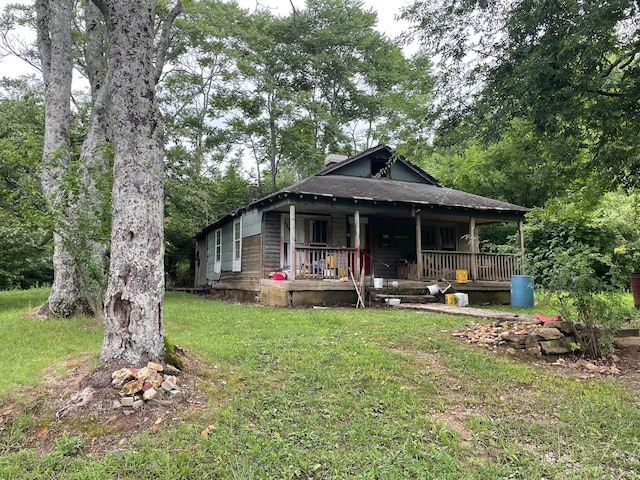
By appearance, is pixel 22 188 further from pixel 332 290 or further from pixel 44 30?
pixel 332 290

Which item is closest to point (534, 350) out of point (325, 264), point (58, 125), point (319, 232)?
point (325, 264)

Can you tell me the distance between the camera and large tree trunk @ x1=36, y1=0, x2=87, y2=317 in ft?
26.2

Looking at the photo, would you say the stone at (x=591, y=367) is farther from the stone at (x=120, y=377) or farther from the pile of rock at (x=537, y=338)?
the stone at (x=120, y=377)

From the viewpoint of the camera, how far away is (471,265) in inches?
495

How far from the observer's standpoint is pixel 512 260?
1307cm

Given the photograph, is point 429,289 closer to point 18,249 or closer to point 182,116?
point 18,249

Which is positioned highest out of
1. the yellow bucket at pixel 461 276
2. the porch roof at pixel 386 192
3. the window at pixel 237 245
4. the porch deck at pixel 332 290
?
the porch roof at pixel 386 192

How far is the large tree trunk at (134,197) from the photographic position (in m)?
3.83

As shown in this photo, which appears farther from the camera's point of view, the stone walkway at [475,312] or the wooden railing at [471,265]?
the wooden railing at [471,265]

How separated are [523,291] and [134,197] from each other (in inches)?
407

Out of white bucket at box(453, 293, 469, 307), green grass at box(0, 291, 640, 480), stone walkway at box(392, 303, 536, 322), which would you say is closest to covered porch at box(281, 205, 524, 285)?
white bucket at box(453, 293, 469, 307)

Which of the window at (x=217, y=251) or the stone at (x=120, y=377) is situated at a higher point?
the window at (x=217, y=251)

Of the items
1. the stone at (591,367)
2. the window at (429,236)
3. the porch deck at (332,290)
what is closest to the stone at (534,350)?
the stone at (591,367)

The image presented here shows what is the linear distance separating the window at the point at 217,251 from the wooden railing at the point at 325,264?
6.04 m
